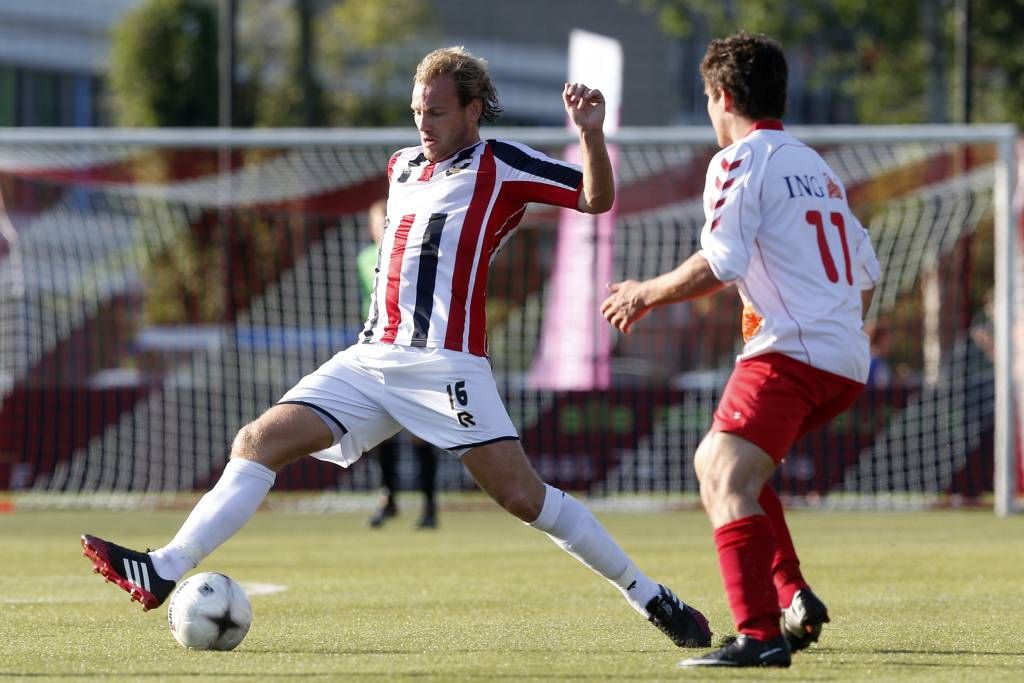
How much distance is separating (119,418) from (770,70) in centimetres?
1145

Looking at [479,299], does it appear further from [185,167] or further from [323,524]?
[185,167]

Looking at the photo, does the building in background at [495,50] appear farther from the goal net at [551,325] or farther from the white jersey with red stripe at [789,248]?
the white jersey with red stripe at [789,248]

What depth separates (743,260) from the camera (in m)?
5.30

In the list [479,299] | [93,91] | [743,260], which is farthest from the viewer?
[93,91]

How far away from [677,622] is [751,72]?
1.86 m

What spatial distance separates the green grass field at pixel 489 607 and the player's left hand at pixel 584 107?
1.75 m

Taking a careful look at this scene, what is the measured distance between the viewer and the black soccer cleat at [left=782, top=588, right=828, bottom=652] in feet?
19.2

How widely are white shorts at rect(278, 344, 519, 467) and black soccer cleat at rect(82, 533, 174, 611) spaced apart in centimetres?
78

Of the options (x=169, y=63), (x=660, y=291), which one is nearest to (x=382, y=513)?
(x=660, y=291)

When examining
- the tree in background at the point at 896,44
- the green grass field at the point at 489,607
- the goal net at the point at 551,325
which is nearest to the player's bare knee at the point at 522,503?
the green grass field at the point at 489,607

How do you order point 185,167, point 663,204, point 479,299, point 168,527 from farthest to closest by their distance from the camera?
point 185,167 → point 663,204 → point 168,527 → point 479,299

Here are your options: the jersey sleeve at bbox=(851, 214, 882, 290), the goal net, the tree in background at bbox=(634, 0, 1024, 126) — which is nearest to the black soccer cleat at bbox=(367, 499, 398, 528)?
the goal net

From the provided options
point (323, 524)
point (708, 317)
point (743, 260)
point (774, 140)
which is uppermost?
point (774, 140)

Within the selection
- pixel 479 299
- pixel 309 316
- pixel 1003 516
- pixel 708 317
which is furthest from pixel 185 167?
pixel 479 299
